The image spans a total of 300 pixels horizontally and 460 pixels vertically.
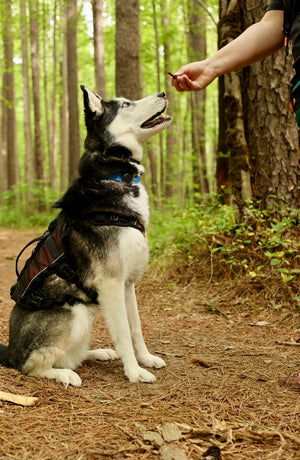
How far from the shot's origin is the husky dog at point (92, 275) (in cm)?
287

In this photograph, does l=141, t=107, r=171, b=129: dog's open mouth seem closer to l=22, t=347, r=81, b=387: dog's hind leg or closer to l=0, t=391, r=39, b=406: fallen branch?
l=22, t=347, r=81, b=387: dog's hind leg

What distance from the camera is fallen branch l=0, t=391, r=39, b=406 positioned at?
7.62 ft

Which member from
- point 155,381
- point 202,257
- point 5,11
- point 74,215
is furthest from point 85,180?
point 5,11

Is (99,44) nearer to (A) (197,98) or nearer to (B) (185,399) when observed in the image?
(A) (197,98)

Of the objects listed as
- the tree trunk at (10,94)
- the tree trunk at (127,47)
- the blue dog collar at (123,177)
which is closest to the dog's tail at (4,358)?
the blue dog collar at (123,177)

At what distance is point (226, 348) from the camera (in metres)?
3.62

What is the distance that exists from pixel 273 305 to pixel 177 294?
4.41 feet

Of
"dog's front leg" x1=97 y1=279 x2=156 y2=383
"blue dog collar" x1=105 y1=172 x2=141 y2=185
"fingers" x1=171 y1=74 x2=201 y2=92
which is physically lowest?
"dog's front leg" x1=97 y1=279 x2=156 y2=383

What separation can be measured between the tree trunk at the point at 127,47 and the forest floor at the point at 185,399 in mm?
4818

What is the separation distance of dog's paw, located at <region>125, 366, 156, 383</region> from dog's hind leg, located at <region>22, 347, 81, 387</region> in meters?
0.36

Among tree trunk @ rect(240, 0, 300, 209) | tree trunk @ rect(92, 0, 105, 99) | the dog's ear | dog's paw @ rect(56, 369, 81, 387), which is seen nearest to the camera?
dog's paw @ rect(56, 369, 81, 387)

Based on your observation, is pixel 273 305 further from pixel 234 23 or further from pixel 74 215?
pixel 234 23

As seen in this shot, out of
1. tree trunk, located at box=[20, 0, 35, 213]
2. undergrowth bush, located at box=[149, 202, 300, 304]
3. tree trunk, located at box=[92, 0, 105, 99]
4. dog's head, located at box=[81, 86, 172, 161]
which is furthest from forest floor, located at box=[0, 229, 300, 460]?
tree trunk, located at box=[20, 0, 35, 213]

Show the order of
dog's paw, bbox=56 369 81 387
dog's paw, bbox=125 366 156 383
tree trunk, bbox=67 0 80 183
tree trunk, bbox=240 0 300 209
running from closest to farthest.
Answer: dog's paw, bbox=56 369 81 387 → dog's paw, bbox=125 366 156 383 → tree trunk, bbox=240 0 300 209 → tree trunk, bbox=67 0 80 183
